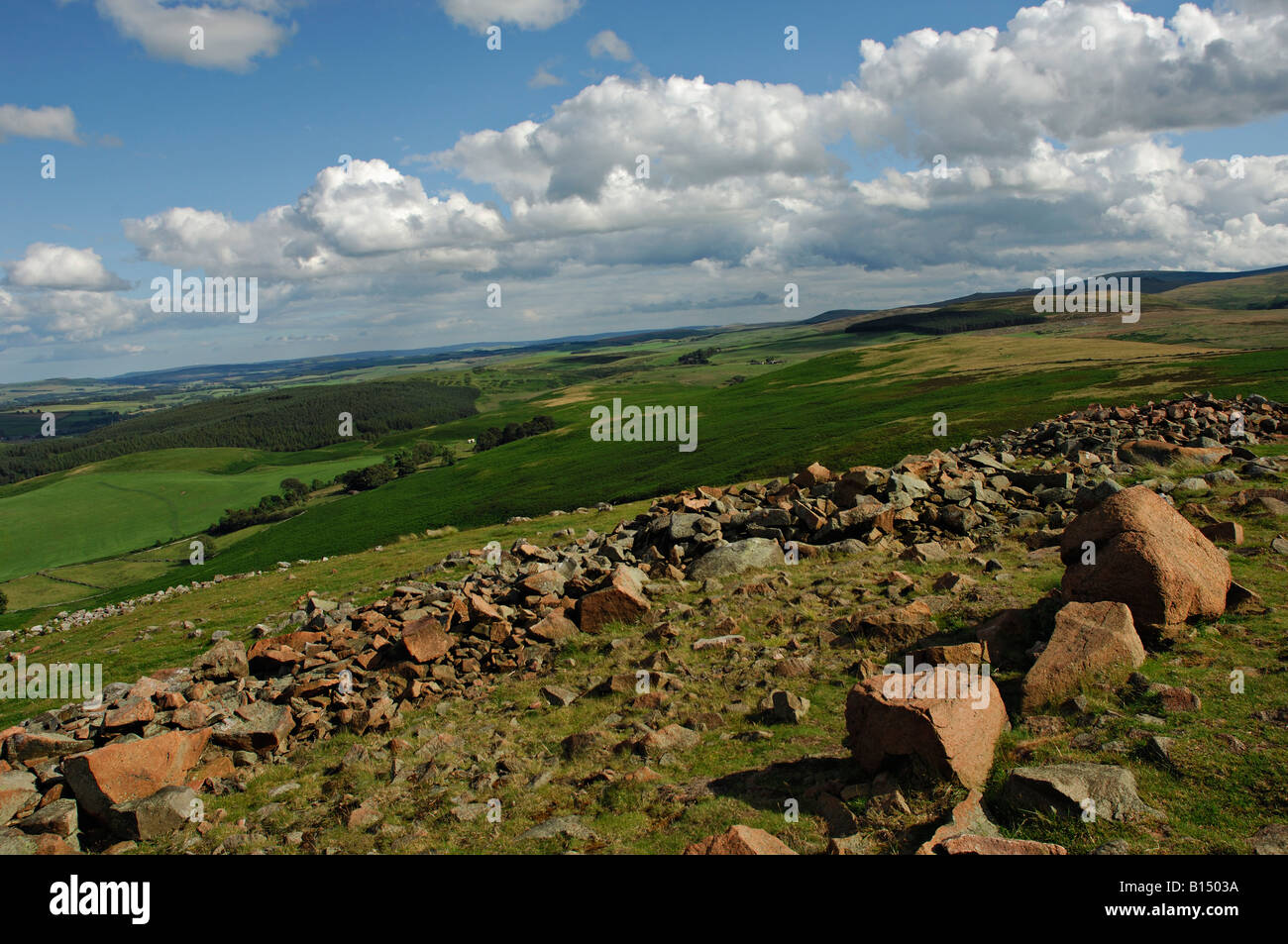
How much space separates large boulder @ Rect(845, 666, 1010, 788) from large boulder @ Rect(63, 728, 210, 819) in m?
12.8

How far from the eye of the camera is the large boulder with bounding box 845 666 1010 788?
9.29m

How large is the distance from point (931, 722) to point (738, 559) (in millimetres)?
12888

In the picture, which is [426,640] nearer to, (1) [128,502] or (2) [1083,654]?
(2) [1083,654]

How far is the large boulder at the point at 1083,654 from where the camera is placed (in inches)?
430

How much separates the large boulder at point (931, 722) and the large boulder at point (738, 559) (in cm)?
1097

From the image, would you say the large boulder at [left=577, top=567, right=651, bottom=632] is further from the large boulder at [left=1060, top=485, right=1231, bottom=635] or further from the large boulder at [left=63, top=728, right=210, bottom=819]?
the large boulder at [left=1060, top=485, right=1231, bottom=635]

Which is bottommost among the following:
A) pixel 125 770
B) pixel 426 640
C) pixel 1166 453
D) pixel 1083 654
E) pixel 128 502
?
pixel 128 502

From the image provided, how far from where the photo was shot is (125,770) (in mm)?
12328

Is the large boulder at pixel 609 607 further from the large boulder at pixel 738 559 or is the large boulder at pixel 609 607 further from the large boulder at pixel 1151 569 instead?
the large boulder at pixel 1151 569

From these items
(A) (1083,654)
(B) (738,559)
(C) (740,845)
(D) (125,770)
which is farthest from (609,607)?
(A) (1083,654)

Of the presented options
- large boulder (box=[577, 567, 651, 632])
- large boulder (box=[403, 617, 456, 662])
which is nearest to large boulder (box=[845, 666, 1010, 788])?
large boulder (box=[577, 567, 651, 632])

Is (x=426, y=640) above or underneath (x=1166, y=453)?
underneath
